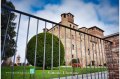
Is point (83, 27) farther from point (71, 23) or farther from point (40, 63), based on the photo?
point (40, 63)

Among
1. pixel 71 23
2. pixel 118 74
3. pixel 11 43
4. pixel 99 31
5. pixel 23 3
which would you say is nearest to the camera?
pixel 118 74

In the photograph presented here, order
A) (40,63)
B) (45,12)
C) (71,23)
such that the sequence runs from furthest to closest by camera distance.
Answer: (71,23)
(45,12)
(40,63)

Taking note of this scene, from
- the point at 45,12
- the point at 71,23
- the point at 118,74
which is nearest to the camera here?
the point at 118,74

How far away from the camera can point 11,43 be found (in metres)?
15.0

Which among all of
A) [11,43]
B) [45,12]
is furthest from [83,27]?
[11,43]

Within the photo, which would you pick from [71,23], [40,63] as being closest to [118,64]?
[40,63]

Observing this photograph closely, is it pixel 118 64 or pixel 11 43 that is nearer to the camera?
pixel 118 64

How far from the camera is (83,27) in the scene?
97.5 feet

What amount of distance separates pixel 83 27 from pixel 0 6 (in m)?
27.9

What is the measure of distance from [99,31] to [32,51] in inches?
932

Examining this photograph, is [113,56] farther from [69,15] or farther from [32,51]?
[69,15]

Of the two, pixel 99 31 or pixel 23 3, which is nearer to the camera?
pixel 23 3

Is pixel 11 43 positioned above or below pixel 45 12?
below

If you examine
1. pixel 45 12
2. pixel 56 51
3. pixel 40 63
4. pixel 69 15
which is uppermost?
pixel 69 15
